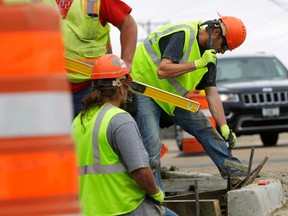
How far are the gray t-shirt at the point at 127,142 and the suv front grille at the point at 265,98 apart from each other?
13984 mm

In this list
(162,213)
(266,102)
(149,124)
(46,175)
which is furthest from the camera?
(266,102)

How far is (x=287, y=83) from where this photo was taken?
69.2 feet

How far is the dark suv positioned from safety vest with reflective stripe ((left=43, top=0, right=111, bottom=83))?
465 inches

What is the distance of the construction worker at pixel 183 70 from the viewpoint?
32.1ft

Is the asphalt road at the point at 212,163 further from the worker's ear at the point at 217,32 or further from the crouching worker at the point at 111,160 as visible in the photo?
the crouching worker at the point at 111,160

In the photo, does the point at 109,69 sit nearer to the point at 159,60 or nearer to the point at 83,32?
the point at 83,32

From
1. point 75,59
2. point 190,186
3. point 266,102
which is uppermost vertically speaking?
point 75,59

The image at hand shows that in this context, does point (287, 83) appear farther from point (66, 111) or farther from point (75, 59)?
point (66, 111)

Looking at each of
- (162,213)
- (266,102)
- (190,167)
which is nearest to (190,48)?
(162,213)

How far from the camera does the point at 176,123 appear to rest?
10297 millimetres

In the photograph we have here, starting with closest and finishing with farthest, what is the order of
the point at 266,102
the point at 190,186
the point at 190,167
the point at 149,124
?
the point at 149,124, the point at 190,186, the point at 190,167, the point at 266,102

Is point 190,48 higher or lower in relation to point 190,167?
higher

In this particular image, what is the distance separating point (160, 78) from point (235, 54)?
12218mm

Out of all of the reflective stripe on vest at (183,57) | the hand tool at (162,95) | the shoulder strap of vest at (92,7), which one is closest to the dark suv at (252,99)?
the reflective stripe on vest at (183,57)
